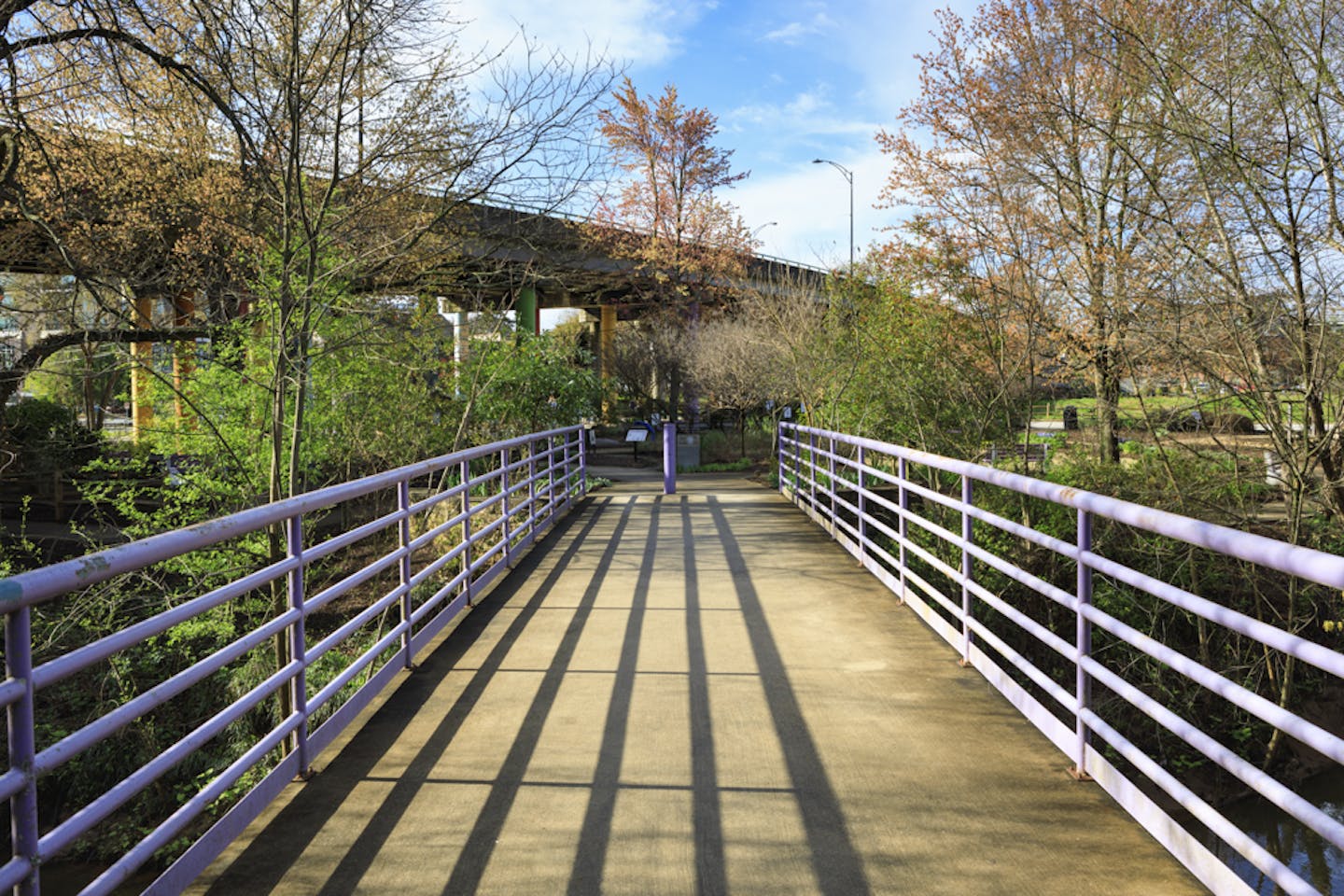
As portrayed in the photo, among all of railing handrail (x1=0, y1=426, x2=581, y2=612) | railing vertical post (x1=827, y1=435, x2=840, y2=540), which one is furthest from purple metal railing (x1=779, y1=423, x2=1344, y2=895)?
railing vertical post (x1=827, y1=435, x2=840, y2=540)

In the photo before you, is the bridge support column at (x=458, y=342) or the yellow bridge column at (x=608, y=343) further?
the yellow bridge column at (x=608, y=343)

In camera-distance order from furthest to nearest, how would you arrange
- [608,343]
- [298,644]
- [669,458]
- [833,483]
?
[608,343]
[669,458]
[833,483]
[298,644]

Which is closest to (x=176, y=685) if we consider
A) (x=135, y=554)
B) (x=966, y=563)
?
(x=135, y=554)

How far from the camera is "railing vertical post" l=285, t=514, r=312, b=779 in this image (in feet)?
12.6

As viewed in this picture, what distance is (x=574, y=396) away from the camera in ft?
58.6

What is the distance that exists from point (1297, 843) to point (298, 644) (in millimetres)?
6885

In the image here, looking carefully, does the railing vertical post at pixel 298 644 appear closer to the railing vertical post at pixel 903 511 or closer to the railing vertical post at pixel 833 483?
the railing vertical post at pixel 903 511

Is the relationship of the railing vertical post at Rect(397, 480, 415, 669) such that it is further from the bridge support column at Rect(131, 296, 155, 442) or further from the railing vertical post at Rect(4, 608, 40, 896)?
the railing vertical post at Rect(4, 608, 40, 896)

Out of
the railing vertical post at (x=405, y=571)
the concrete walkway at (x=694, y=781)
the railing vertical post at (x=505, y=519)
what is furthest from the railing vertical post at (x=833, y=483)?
the railing vertical post at (x=405, y=571)

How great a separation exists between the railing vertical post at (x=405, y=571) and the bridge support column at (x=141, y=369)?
228cm

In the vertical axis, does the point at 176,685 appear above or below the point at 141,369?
below

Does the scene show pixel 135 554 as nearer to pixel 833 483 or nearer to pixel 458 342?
pixel 833 483

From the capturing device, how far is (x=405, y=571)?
17.2ft

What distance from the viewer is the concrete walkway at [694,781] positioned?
304 cm
